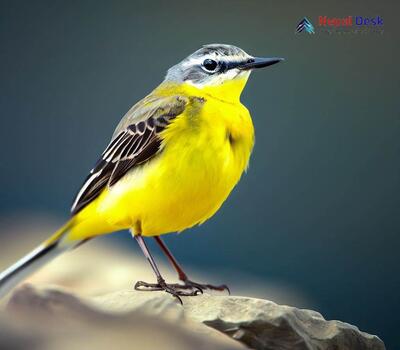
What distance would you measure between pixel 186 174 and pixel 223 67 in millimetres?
625

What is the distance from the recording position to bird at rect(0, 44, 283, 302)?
10.6 feet

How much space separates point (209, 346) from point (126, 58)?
177 centimetres

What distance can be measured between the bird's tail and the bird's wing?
0.15 m

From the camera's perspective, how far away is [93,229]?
3.47m

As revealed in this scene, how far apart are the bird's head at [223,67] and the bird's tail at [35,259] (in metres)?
1.02

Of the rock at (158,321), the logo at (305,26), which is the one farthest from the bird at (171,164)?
the logo at (305,26)

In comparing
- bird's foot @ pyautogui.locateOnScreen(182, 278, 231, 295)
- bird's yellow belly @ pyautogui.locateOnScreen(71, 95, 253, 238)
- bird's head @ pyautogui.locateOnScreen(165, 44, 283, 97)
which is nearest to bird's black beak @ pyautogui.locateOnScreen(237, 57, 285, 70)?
bird's head @ pyautogui.locateOnScreen(165, 44, 283, 97)

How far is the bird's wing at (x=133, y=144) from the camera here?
10.9 ft

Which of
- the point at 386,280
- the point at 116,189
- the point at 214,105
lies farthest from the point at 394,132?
the point at 116,189

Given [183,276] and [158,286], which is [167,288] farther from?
[183,276]

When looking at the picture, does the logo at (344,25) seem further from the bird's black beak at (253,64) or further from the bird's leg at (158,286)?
the bird's leg at (158,286)

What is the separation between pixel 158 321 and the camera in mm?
3221

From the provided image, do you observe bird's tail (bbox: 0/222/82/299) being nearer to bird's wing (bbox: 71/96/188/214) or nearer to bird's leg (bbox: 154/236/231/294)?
bird's wing (bbox: 71/96/188/214)

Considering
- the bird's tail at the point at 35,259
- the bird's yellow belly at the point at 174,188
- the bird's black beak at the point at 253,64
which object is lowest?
the bird's tail at the point at 35,259
